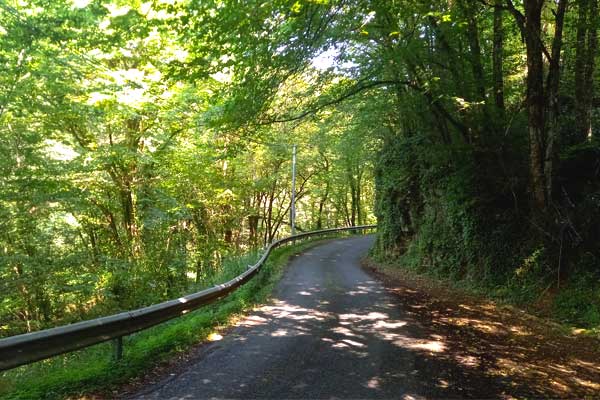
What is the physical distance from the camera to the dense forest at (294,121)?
8.30 metres

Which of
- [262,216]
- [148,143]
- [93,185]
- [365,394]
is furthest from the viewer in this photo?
[262,216]

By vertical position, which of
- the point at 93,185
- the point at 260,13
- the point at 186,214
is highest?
the point at 260,13

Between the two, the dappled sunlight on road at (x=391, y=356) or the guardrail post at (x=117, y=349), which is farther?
the guardrail post at (x=117, y=349)

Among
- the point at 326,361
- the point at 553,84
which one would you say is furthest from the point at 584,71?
the point at 326,361

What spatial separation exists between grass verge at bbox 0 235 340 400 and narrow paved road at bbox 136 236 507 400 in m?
0.45

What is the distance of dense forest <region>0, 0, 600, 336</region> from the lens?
8297mm

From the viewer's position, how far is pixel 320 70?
11227 millimetres

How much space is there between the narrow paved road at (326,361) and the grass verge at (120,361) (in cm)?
45

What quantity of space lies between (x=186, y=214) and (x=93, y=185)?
154 inches

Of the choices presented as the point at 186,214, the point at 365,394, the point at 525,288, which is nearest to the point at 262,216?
the point at 186,214

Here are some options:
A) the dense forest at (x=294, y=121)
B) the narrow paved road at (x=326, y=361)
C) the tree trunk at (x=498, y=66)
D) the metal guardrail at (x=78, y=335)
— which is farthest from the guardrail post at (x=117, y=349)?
the tree trunk at (x=498, y=66)

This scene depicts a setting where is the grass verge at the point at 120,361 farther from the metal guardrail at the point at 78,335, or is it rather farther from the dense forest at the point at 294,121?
the dense forest at the point at 294,121

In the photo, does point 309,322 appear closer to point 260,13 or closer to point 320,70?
point 260,13

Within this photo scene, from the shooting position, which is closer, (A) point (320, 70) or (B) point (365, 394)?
(B) point (365, 394)
